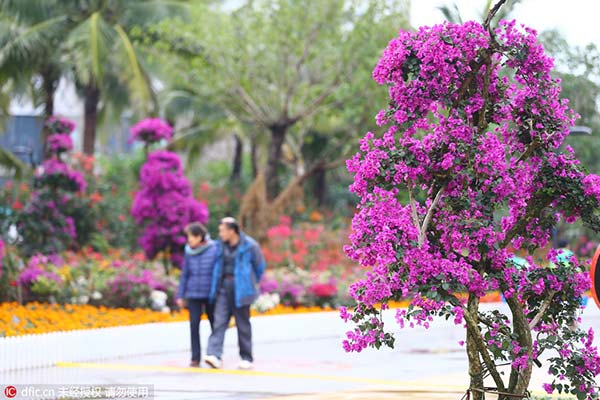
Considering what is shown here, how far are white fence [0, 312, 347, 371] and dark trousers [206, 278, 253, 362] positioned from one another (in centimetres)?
137

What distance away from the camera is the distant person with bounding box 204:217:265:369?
39.2 ft

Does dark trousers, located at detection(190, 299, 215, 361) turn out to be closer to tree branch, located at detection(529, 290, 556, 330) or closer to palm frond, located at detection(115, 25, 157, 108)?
tree branch, located at detection(529, 290, 556, 330)

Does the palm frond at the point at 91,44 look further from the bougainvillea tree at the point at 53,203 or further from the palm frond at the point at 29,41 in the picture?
the bougainvillea tree at the point at 53,203

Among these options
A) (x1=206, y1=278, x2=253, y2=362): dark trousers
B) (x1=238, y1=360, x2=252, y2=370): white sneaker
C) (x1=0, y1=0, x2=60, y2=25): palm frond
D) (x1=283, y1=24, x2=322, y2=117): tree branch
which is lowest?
(x1=238, y1=360, x2=252, y2=370): white sneaker

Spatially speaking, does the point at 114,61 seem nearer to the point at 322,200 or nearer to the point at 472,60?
the point at 322,200

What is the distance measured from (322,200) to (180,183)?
43.1 ft

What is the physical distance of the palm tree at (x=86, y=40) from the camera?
81.6ft

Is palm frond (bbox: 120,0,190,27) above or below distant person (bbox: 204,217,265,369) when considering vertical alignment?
above

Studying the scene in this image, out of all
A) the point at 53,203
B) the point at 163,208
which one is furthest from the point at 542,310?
the point at 53,203

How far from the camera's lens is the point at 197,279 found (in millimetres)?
12227

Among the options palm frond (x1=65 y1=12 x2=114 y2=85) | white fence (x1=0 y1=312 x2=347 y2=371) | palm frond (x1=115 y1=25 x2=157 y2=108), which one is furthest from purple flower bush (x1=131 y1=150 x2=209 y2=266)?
palm frond (x1=115 y1=25 x2=157 y2=108)

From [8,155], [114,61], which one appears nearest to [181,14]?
[114,61]

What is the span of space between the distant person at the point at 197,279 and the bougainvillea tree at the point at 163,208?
720 centimetres

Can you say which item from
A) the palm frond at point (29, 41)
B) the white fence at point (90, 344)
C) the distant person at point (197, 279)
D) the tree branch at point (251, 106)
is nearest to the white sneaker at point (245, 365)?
the distant person at point (197, 279)
